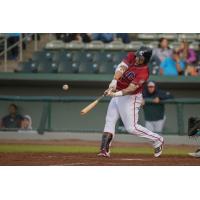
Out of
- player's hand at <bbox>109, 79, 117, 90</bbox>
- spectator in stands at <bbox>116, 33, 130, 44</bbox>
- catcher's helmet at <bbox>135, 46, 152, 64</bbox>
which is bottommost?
player's hand at <bbox>109, 79, 117, 90</bbox>

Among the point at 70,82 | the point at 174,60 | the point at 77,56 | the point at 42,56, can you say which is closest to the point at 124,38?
the point at 77,56

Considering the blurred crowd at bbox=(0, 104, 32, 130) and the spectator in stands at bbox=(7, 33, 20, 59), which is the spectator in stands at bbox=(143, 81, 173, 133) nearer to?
the blurred crowd at bbox=(0, 104, 32, 130)

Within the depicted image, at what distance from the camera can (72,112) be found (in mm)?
9938

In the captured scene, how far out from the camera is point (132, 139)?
9.16m

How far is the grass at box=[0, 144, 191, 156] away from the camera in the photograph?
8.92 meters

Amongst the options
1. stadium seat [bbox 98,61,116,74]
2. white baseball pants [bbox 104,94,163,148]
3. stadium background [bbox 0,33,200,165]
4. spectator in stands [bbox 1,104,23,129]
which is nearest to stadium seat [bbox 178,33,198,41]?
stadium background [bbox 0,33,200,165]

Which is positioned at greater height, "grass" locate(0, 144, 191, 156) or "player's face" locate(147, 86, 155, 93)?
"player's face" locate(147, 86, 155, 93)

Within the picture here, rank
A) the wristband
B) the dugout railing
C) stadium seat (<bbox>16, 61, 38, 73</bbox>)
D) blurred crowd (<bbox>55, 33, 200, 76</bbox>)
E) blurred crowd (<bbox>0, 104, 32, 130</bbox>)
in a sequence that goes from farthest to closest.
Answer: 1. stadium seat (<bbox>16, 61, 38, 73</bbox>)
2. blurred crowd (<bbox>55, 33, 200, 76</bbox>)
3. the dugout railing
4. blurred crowd (<bbox>0, 104, 32, 130</bbox>)
5. the wristband

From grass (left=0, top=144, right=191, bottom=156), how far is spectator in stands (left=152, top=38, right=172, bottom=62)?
1465 mm

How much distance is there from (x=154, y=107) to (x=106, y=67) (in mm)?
811

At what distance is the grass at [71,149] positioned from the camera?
8.92 meters

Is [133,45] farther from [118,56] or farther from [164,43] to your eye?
[164,43]

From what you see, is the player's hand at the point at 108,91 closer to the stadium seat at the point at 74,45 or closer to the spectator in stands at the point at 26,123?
the spectator in stands at the point at 26,123

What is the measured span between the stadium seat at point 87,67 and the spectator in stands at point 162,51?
0.81 m
